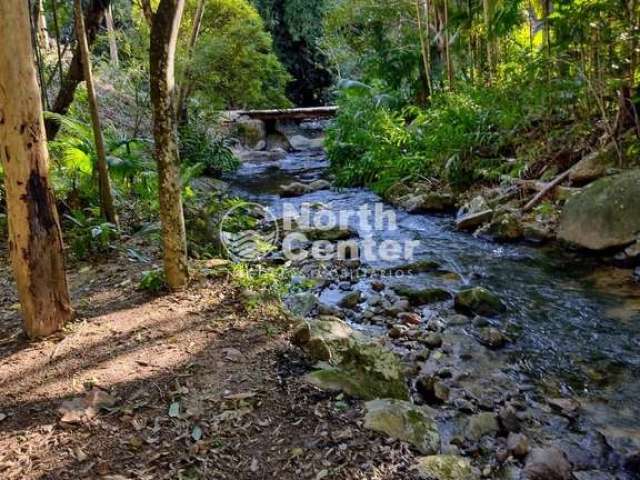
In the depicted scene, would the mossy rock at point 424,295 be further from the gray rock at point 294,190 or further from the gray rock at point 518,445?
the gray rock at point 294,190

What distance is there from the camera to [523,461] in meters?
2.69

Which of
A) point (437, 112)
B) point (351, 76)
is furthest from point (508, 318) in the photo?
point (351, 76)

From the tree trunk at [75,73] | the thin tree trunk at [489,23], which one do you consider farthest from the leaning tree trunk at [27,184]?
the thin tree trunk at [489,23]

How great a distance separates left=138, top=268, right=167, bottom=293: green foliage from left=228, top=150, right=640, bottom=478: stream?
174 centimetres

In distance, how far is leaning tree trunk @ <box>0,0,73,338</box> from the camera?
279 centimetres

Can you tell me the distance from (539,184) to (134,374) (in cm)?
655

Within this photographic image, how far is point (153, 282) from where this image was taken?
400cm

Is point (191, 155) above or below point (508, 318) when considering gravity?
above

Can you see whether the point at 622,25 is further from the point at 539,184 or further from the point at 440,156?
the point at 440,156

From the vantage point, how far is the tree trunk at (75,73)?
607cm

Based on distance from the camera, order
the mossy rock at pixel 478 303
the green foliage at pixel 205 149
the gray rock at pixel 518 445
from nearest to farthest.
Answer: the gray rock at pixel 518 445 → the mossy rock at pixel 478 303 → the green foliage at pixel 205 149

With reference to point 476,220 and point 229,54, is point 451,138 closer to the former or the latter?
point 476,220

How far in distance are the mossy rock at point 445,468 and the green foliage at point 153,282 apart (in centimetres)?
245

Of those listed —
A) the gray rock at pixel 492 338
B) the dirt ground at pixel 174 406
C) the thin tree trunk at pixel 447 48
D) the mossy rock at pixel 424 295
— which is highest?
the thin tree trunk at pixel 447 48
